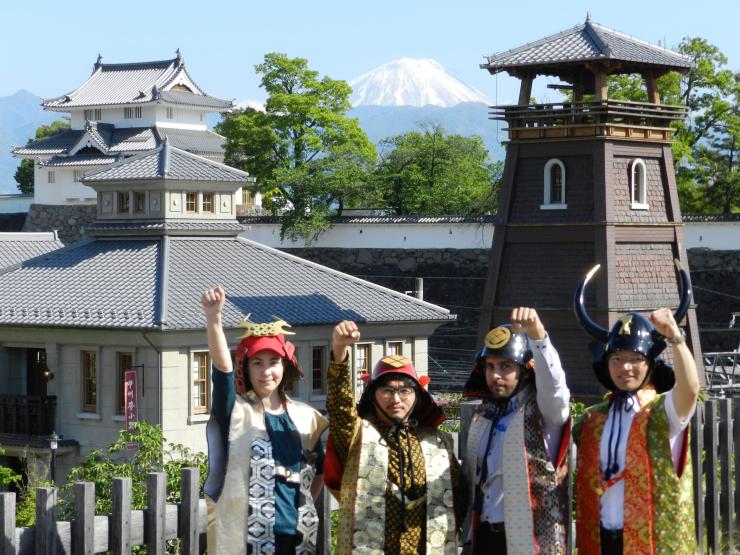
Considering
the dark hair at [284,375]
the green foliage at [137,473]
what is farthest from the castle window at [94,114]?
the dark hair at [284,375]

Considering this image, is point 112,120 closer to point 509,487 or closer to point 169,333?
point 169,333

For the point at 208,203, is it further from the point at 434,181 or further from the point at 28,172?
the point at 28,172

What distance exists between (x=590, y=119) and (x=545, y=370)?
67.8 feet

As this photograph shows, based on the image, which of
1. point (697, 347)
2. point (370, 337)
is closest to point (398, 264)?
point (370, 337)

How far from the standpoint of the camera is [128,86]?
5906cm

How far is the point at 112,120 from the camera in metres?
58.1

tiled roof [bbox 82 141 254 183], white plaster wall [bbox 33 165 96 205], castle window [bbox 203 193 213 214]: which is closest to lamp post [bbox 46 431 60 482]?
tiled roof [bbox 82 141 254 183]

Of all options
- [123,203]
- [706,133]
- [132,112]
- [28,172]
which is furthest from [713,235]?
[28,172]

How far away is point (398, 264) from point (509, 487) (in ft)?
119

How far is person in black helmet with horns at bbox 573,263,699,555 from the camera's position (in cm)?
671

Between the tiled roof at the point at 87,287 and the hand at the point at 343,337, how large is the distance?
1906 centimetres

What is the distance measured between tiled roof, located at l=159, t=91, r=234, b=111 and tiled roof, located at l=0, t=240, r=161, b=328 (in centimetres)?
2769

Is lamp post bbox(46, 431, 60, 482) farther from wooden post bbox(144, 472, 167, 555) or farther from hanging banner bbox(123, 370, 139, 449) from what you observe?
wooden post bbox(144, 472, 167, 555)

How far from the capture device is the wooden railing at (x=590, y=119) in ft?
86.9
